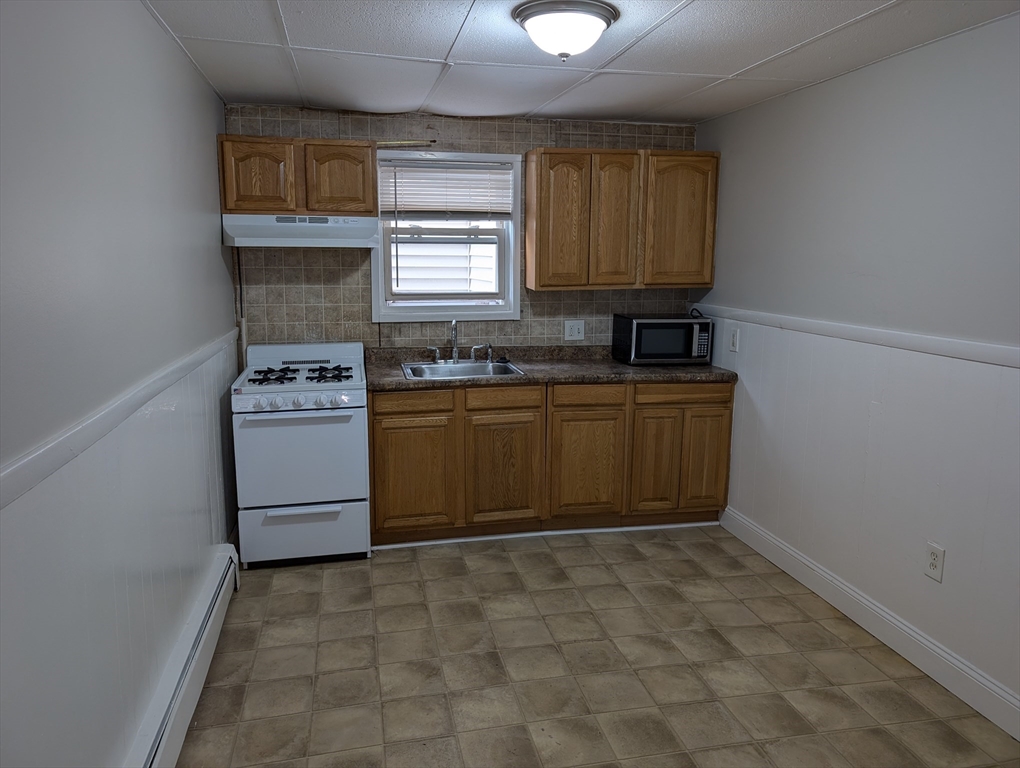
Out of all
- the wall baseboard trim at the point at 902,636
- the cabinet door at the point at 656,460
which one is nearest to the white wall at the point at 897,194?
the cabinet door at the point at 656,460

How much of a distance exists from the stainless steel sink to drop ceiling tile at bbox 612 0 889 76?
→ 1772 millimetres

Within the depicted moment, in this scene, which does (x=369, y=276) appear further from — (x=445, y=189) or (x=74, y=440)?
(x=74, y=440)

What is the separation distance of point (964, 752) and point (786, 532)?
1.38 meters

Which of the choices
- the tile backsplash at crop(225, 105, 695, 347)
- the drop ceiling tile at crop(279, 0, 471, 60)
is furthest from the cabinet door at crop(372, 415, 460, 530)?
the drop ceiling tile at crop(279, 0, 471, 60)

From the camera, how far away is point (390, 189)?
4168 mm

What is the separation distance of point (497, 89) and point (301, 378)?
170cm

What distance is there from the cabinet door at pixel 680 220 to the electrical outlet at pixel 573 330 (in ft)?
1.69

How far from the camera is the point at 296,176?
3.66 meters

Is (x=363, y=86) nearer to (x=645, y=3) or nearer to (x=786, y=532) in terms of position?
(x=645, y=3)

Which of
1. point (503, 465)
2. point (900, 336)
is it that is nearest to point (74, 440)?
point (503, 465)

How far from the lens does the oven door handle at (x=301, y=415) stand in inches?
134

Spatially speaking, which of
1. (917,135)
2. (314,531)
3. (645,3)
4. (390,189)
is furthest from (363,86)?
(917,135)

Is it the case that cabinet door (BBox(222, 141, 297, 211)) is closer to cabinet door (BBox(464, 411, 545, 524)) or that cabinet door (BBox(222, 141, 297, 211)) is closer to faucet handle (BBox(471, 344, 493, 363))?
faucet handle (BBox(471, 344, 493, 363))

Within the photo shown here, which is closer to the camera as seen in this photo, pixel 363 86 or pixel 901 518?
pixel 901 518
